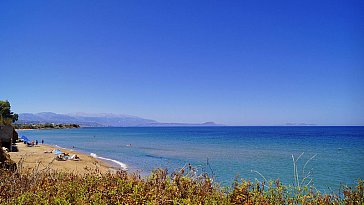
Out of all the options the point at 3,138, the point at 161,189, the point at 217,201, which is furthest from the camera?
the point at 3,138

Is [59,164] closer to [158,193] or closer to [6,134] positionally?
[6,134]

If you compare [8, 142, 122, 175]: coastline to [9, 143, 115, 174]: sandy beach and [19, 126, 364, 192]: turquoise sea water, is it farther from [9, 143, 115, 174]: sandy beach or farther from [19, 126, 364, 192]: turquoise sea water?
[19, 126, 364, 192]: turquoise sea water

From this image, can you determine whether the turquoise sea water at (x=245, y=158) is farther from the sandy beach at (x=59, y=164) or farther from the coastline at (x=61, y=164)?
the sandy beach at (x=59, y=164)

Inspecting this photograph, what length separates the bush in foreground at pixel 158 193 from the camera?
5.12 m

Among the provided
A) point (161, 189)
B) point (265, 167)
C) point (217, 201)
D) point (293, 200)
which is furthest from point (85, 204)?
point (265, 167)

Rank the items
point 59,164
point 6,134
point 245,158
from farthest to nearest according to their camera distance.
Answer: point 245,158 → point 6,134 → point 59,164

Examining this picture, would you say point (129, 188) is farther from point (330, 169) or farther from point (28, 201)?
point (330, 169)

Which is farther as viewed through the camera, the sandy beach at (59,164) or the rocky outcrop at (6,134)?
the rocky outcrop at (6,134)

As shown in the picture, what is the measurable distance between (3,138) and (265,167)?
23168 mm

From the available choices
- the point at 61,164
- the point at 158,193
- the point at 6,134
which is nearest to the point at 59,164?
the point at 61,164

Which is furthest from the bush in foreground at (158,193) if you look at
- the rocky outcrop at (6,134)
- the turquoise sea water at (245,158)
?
the rocky outcrop at (6,134)

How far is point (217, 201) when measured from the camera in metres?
5.31

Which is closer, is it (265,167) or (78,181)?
(78,181)

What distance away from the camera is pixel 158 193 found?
5.58 metres
